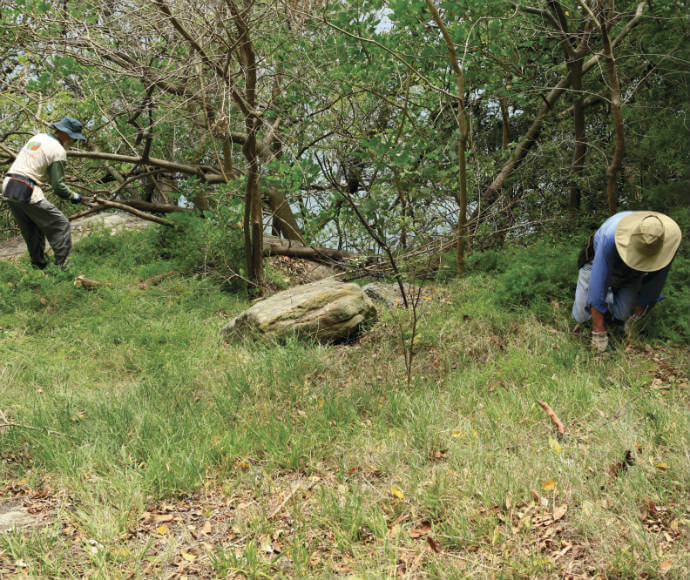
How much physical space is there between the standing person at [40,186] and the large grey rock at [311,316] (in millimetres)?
3081

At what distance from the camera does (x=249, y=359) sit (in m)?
4.97

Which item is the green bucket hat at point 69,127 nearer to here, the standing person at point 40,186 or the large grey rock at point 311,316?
the standing person at point 40,186

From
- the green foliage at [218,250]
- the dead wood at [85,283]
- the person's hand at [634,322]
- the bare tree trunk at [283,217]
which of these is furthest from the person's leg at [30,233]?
the person's hand at [634,322]

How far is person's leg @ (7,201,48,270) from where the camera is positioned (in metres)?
7.13

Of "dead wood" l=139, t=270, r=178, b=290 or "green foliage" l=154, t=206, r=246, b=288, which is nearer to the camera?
"dead wood" l=139, t=270, r=178, b=290

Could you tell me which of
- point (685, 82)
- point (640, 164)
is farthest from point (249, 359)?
point (685, 82)

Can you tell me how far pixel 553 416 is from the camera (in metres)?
3.48

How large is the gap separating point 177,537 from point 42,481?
118 cm

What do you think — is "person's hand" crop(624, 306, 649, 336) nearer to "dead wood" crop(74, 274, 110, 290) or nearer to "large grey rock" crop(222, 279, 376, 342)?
"large grey rock" crop(222, 279, 376, 342)

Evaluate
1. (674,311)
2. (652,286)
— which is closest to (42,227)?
(652,286)

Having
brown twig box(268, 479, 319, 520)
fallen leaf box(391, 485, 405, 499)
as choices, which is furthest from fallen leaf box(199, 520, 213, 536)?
fallen leaf box(391, 485, 405, 499)

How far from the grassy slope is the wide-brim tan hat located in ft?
2.47

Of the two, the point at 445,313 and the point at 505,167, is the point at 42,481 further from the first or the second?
the point at 505,167

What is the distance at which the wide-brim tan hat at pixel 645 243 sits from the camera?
4211mm
